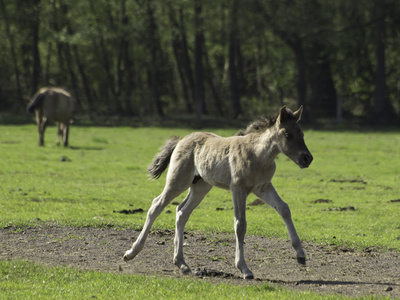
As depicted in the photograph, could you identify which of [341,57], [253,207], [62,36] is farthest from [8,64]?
[253,207]

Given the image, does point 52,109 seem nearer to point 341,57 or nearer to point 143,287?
point 143,287

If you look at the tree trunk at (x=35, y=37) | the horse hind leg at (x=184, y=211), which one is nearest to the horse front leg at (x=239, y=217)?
the horse hind leg at (x=184, y=211)

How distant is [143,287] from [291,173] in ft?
40.2

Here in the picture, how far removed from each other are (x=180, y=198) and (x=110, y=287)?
7.85m

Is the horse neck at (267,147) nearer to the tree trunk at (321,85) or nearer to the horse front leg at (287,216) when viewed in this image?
the horse front leg at (287,216)

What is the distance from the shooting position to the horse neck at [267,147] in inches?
318

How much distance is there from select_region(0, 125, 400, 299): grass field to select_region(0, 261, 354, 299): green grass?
0.05 m

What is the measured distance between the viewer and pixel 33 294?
22.9 ft

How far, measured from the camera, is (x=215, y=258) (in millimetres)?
9141

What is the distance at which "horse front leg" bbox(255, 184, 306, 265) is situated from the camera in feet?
26.3

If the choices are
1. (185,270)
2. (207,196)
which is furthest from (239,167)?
(207,196)

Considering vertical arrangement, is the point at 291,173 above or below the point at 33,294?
below

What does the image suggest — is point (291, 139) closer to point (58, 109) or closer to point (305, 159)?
point (305, 159)

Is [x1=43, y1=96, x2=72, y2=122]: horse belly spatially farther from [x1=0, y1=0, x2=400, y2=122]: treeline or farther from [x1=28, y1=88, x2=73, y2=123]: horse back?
[x1=0, y1=0, x2=400, y2=122]: treeline
